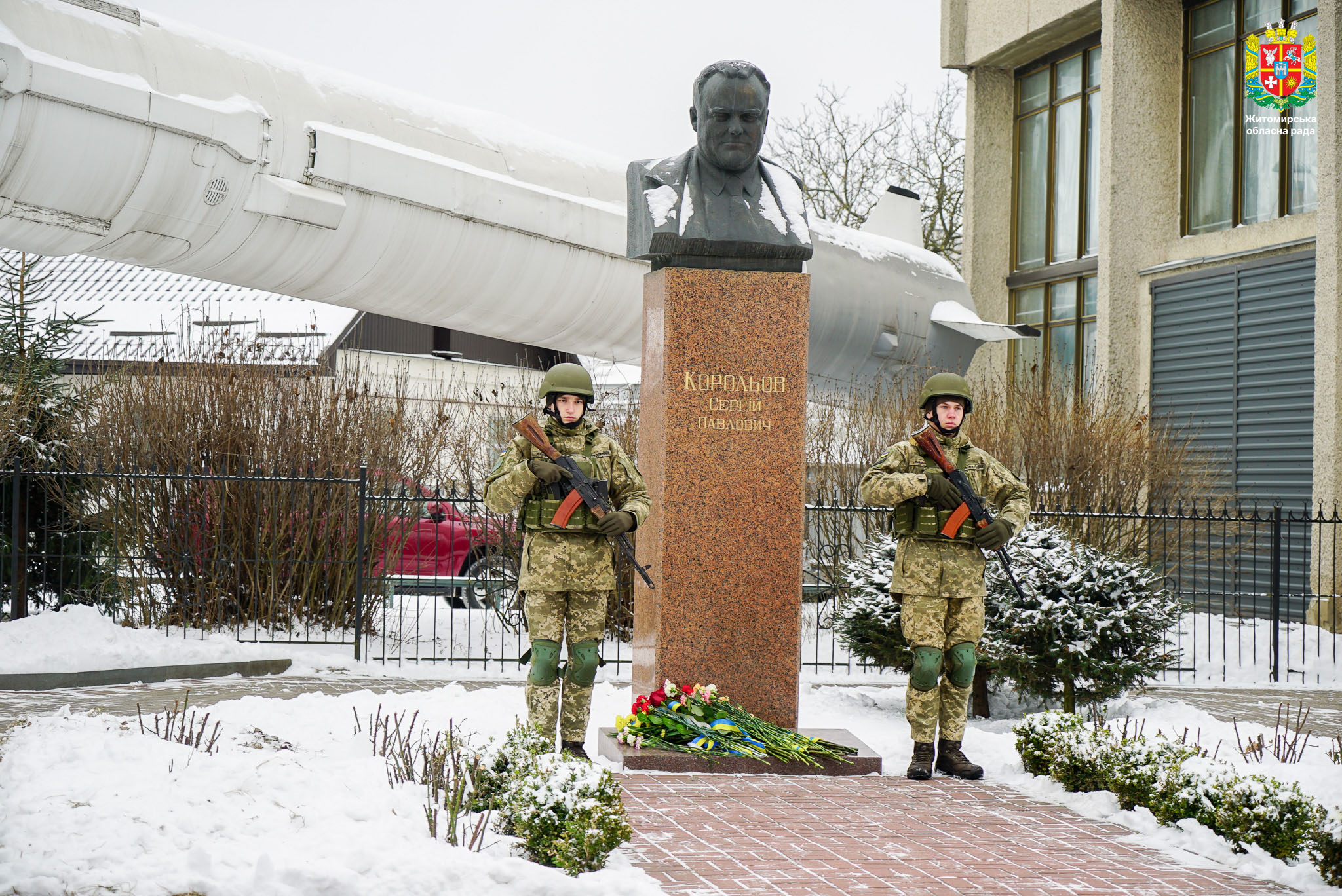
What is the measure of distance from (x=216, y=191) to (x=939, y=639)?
23.2ft

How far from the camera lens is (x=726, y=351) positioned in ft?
24.0

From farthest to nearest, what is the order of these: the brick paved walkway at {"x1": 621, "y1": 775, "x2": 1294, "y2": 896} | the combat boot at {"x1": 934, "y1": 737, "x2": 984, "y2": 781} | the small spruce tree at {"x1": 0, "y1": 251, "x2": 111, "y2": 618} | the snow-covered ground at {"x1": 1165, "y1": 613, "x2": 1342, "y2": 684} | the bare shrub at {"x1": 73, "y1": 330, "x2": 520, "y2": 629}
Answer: the snow-covered ground at {"x1": 1165, "y1": 613, "x2": 1342, "y2": 684}, the bare shrub at {"x1": 73, "y1": 330, "x2": 520, "y2": 629}, the small spruce tree at {"x1": 0, "y1": 251, "x2": 111, "y2": 618}, the combat boot at {"x1": 934, "y1": 737, "x2": 984, "y2": 781}, the brick paved walkway at {"x1": 621, "y1": 775, "x2": 1294, "y2": 896}

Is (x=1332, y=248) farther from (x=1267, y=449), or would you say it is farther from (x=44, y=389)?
(x=44, y=389)

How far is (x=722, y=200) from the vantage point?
7461 millimetres

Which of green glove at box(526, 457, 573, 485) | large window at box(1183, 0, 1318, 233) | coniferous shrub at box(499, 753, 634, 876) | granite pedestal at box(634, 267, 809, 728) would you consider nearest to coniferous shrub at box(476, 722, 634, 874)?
coniferous shrub at box(499, 753, 634, 876)

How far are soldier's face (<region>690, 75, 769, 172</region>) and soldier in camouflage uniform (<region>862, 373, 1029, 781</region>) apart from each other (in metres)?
1.67

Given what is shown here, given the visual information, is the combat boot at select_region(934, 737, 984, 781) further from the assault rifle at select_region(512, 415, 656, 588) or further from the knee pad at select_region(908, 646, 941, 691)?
the assault rifle at select_region(512, 415, 656, 588)

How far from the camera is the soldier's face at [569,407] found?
264 inches

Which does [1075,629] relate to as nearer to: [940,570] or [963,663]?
[963,663]

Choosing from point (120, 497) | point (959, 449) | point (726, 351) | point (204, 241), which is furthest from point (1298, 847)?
point (120, 497)

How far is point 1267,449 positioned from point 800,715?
9.77 m

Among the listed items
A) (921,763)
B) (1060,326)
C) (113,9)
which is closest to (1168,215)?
(1060,326)

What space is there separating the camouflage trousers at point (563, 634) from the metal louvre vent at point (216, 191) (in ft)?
19.1

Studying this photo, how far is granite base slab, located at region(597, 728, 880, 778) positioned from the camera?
6750 mm
